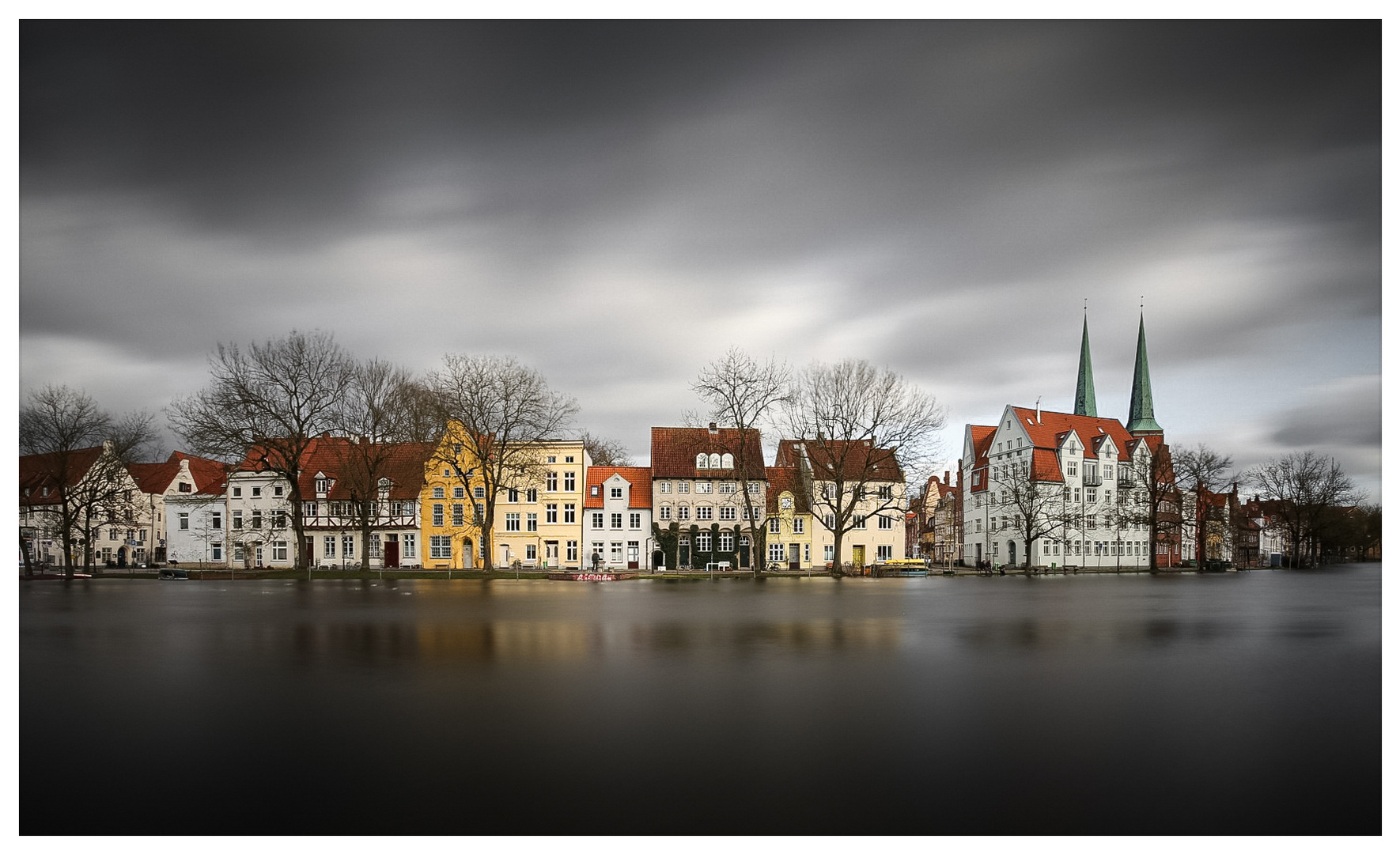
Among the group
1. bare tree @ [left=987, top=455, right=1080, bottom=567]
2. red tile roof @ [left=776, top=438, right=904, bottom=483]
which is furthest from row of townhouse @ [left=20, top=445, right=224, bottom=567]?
bare tree @ [left=987, top=455, right=1080, bottom=567]

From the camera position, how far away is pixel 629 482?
7044 centimetres

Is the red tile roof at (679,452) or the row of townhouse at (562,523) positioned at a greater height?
the red tile roof at (679,452)

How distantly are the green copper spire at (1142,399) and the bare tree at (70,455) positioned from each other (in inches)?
3812

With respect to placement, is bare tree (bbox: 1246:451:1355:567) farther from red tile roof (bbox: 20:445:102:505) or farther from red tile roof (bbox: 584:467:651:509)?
red tile roof (bbox: 20:445:102:505)

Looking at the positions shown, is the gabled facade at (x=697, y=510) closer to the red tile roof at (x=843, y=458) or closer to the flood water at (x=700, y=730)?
the red tile roof at (x=843, y=458)

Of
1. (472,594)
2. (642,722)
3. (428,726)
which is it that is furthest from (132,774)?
(472,594)

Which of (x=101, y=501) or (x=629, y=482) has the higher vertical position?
(x=629, y=482)

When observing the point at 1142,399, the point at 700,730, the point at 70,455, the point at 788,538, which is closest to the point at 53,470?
the point at 70,455

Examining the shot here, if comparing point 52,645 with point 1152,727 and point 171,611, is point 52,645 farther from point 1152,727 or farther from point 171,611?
point 1152,727

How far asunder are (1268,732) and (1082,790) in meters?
3.35

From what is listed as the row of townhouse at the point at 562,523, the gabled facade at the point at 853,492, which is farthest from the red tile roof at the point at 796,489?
the row of townhouse at the point at 562,523

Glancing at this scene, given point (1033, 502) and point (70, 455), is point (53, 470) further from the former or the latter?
point (1033, 502)

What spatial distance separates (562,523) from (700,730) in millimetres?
62562

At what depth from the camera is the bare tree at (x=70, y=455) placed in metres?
44.9
